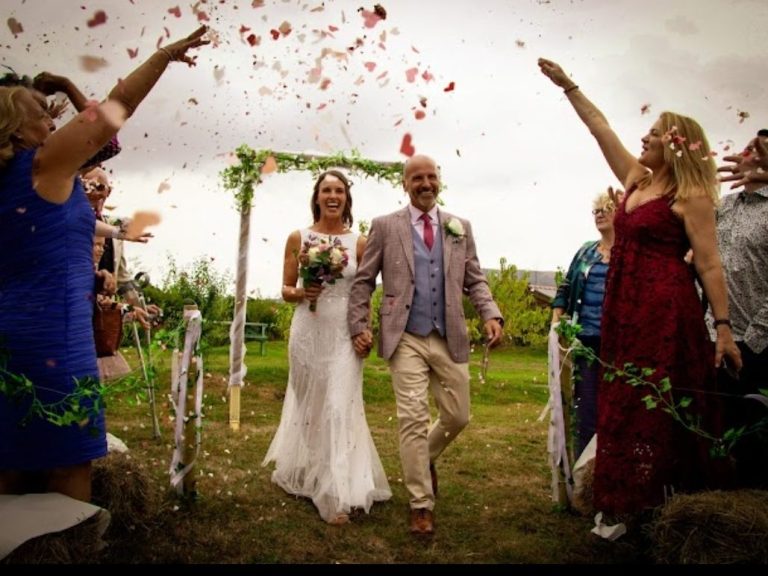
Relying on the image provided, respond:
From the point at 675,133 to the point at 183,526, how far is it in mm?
3808

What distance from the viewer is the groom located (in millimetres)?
5180

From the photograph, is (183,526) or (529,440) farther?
(529,440)

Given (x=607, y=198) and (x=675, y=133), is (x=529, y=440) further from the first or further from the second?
(x=675, y=133)

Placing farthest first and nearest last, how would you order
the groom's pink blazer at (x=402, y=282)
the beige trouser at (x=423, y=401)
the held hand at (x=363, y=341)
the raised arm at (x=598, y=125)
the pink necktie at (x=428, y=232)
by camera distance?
the held hand at (x=363, y=341), the pink necktie at (x=428, y=232), the groom's pink blazer at (x=402, y=282), the beige trouser at (x=423, y=401), the raised arm at (x=598, y=125)

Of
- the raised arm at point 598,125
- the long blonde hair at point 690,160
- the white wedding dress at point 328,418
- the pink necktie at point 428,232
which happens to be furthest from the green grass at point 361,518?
the raised arm at point 598,125

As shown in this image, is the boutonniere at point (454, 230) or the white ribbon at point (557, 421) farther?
the boutonniere at point (454, 230)

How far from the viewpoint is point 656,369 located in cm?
414

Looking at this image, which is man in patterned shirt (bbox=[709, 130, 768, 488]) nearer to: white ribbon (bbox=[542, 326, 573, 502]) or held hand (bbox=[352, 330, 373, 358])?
white ribbon (bbox=[542, 326, 573, 502])

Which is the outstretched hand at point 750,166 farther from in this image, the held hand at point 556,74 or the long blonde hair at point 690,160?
the held hand at point 556,74

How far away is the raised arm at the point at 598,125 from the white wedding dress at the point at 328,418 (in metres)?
2.24

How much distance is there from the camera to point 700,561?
3.60 meters

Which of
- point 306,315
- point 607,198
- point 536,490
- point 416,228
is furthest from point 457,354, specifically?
point 607,198

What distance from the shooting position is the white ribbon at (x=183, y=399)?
5156 millimetres

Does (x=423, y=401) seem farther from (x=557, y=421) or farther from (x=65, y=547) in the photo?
(x=65, y=547)
